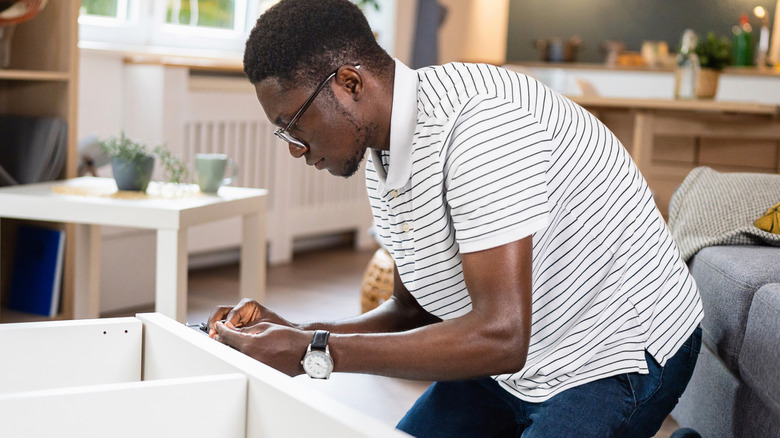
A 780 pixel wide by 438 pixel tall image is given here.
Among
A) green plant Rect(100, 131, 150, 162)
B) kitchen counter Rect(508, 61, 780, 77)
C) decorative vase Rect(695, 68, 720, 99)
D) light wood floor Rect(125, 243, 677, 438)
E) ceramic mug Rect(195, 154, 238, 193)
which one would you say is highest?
kitchen counter Rect(508, 61, 780, 77)

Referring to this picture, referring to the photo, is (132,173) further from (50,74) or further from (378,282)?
(378,282)

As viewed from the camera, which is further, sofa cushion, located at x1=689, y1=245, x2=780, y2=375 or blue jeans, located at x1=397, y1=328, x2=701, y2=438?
sofa cushion, located at x1=689, y1=245, x2=780, y2=375

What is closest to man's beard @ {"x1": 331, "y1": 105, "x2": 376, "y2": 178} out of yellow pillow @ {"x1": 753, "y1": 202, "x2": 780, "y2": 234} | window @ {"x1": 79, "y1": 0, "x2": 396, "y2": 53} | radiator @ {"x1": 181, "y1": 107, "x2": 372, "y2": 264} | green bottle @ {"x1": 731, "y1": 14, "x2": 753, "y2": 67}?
yellow pillow @ {"x1": 753, "y1": 202, "x2": 780, "y2": 234}

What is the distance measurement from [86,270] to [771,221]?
191cm

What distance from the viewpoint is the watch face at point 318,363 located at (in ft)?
3.14

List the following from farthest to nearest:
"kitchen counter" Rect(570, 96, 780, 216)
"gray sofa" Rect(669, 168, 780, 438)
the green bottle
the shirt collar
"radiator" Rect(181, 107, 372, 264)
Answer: the green bottle
"radiator" Rect(181, 107, 372, 264)
"kitchen counter" Rect(570, 96, 780, 216)
"gray sofa" Rect(669, 168, 780, 438)
the shirt collar

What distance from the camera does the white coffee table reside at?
2.19 meters

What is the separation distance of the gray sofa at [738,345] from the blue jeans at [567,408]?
7.7 inches

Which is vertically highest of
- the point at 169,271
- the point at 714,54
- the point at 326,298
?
the point at 714,54

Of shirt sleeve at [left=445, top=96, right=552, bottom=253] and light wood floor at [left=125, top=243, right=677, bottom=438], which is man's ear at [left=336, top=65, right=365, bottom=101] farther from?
light wood floor at [left=125, top=243, right=677, bottom=438]

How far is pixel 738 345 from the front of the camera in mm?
1498

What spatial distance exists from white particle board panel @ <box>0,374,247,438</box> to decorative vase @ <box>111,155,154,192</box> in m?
1.73

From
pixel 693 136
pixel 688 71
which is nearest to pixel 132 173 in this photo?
pixel 688 71

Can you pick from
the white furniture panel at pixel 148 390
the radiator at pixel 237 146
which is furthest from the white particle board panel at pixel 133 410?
the radiator at pixel 237 146
